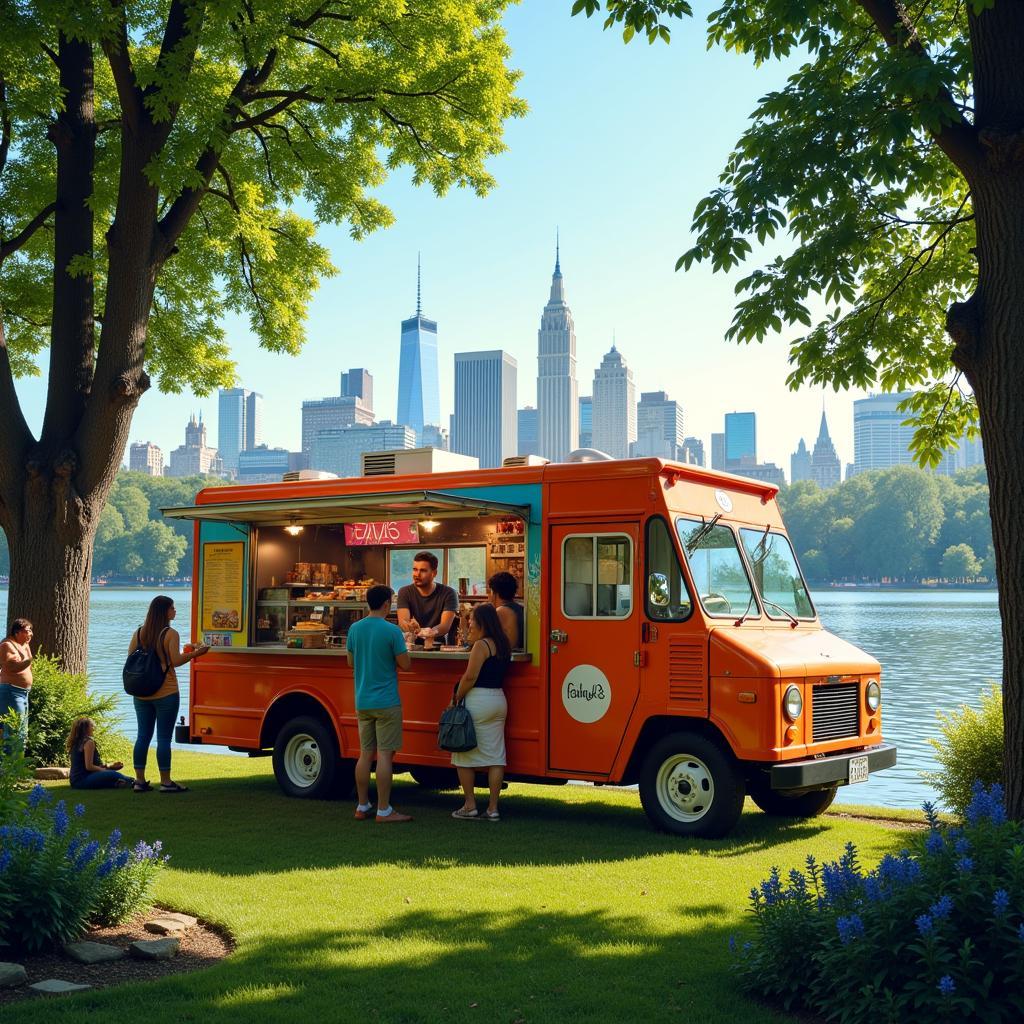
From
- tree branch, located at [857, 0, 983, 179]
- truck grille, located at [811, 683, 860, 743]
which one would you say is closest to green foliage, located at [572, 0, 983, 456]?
tree branch, located at [857, 0, 983, 179]

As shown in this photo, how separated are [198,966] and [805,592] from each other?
22.8ft

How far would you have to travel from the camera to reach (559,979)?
5.70 m

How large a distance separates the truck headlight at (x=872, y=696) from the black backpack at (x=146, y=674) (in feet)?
22.3

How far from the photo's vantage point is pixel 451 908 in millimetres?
7059

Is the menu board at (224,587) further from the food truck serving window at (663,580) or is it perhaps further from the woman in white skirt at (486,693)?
the food truck serving window at (663,580)

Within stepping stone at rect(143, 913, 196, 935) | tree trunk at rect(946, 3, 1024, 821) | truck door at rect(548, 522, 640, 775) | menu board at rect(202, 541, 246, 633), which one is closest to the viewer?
stepping stone at rect(143, 913, 196, 935)

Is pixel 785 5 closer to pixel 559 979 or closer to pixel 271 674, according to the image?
pixel 559 979

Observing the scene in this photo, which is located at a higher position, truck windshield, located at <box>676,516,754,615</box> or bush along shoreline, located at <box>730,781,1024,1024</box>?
truck windshield, located at <box>676,516,754,615</box>

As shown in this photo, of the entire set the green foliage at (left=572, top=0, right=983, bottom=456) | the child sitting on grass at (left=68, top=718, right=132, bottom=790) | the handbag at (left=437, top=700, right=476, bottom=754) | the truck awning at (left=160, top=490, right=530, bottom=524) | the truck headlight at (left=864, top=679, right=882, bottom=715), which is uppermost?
the green foliage at (left=572, top=0, right=983, bottom=456)

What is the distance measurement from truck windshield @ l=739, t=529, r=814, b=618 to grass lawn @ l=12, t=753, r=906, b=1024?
1940mm

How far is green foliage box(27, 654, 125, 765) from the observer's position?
13.3m

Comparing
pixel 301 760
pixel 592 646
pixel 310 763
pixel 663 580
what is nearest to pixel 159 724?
pixel 301 760

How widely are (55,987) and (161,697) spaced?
6757 millimetres

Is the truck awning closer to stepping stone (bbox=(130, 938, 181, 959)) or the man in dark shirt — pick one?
the man in dark shirt
